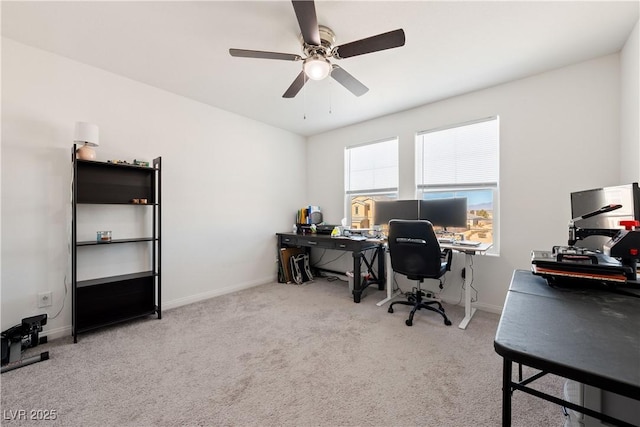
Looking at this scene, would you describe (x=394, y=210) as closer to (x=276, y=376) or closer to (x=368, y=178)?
(x=368, y=178)

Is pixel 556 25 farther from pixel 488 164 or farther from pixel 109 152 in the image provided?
pixel 109 152

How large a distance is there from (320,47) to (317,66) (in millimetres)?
128

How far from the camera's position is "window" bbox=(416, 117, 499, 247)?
2.90 m

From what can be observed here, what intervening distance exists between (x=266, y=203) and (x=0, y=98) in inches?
110

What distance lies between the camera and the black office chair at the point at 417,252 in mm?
Answer: 2426

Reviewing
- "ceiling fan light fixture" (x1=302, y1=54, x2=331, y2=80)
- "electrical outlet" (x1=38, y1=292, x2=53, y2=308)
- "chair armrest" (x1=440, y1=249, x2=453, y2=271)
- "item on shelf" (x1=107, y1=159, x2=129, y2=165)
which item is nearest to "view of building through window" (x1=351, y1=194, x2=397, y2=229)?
"chair armrest" (x1=440, y1=249, x2=453, y2=271)

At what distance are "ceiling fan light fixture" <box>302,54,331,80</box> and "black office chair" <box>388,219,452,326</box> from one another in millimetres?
1535

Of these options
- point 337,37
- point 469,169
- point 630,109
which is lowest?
point 469,169

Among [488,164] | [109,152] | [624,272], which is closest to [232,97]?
[109,152]

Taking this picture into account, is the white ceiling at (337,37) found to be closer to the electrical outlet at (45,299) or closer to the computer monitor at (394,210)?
the computer monitor at (394,210)

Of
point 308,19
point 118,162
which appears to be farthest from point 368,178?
point 118,162

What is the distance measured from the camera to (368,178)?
156 inches

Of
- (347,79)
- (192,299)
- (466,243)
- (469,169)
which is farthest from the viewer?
(192,299)

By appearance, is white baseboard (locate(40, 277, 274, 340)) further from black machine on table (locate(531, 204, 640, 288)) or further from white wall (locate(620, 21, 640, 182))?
white wall (locate(620, 21, 640, 182))
